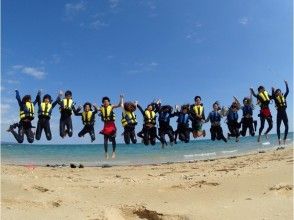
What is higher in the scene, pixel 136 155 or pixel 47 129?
pixel 47 129

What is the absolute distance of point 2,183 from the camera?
11070 millimetres

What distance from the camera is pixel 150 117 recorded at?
18969mm

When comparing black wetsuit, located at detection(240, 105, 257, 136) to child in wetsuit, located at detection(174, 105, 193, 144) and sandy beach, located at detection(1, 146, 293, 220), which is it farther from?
sandy beach, located at detection(1, 146, 293, 220)

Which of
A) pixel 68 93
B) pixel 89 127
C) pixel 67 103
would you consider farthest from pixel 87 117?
pixel 68 93

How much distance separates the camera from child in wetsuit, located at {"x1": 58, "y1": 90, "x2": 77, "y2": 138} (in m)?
17.8

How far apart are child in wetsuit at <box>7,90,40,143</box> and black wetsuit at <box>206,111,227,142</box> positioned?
765 cm

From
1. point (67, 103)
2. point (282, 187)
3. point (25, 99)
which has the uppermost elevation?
point (25, 99)

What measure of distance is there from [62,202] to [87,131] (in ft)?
25.2

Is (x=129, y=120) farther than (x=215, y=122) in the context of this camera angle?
No

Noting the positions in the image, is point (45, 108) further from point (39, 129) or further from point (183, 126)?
point (183, 126)

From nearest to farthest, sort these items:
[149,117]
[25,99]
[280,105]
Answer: [25,99] → [149,117] → [280,105]

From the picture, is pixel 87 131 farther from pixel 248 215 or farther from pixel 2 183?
pixel 248 215

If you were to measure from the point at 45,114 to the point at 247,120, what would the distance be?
873cm

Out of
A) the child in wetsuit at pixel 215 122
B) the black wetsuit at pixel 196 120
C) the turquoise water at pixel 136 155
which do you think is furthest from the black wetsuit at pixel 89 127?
the turquoise water at pixel 136 155
